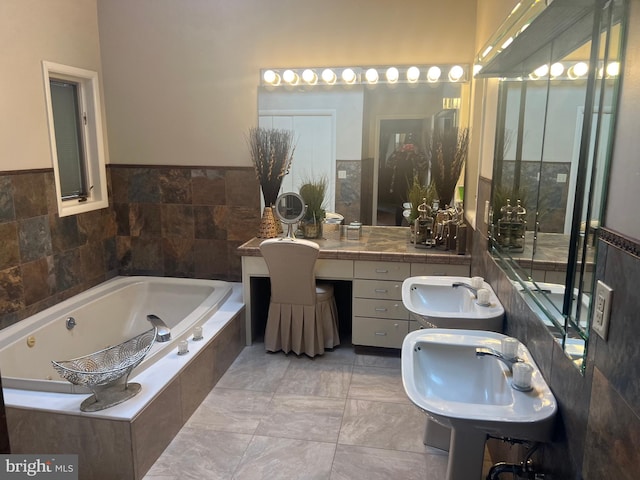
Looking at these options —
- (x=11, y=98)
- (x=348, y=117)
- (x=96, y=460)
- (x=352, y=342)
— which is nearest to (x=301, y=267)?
(x=352, y=342)

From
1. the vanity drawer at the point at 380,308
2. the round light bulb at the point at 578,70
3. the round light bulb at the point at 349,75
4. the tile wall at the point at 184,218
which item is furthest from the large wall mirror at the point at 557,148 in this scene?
the tile wall at the point at 184,218

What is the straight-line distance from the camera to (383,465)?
92.7 inches

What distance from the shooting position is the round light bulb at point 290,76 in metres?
3.76

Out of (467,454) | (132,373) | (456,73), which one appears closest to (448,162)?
(456,73)

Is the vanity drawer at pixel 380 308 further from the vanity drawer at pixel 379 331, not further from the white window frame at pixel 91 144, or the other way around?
the white window frame at pixel 91 144

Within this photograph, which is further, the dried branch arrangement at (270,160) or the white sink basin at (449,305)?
the dried branch arrangement at (270,160)

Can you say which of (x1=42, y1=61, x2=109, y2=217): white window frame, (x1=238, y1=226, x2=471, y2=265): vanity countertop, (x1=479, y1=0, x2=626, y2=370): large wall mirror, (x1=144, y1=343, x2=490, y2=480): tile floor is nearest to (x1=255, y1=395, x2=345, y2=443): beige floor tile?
(x1=144, y1=343, x2=490, y2=480): tile floor

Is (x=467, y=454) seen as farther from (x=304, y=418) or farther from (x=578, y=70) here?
(x=304, y=418)

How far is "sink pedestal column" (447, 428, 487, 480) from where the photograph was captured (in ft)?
4.81

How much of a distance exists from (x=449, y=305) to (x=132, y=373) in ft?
5.53

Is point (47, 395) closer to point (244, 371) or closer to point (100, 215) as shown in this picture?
point (244, 371)

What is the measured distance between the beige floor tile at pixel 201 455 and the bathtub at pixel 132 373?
6 centimetres

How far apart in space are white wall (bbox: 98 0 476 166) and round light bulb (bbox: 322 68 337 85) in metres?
0.07

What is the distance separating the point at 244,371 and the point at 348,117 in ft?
6.72
